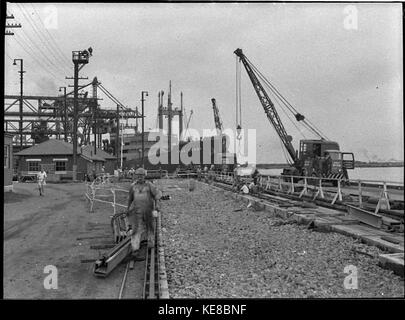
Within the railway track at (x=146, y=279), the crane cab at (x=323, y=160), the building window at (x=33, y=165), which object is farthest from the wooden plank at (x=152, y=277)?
the crane cab at (x=323, y=160)

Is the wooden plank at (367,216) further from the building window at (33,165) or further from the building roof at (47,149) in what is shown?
the building window at (33,165)

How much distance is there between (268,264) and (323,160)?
20.2m

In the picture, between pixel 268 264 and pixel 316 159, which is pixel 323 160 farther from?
pixel 268 264

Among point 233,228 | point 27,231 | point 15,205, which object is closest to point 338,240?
point 233,228

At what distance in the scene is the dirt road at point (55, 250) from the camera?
565 cm

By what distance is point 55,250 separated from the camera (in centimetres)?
838

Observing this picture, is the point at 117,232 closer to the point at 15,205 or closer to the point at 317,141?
the point at 15,205

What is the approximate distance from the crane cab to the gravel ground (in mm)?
15264

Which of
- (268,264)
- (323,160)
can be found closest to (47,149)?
(268,264)

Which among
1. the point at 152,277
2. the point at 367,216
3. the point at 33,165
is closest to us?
the point at 152,277

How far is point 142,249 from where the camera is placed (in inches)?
318

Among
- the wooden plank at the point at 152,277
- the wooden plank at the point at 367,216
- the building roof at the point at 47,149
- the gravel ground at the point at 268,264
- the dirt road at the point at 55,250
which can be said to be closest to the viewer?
the wooden plank at the point at 152,277

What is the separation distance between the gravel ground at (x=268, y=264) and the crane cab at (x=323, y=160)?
15.3 m
